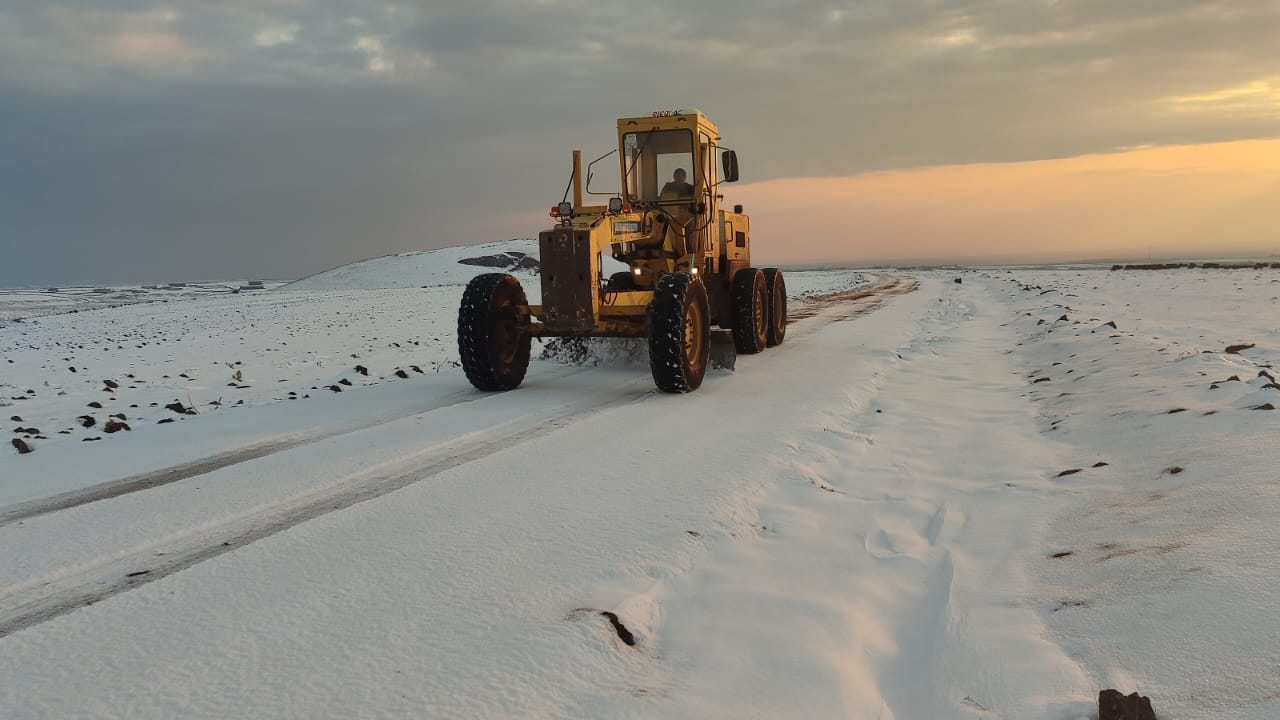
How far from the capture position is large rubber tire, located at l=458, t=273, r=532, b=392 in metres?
8.34

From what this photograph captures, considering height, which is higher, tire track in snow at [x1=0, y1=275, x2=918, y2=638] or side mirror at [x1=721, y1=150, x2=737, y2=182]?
side mirror at [x1=721, y1=150, x2=737, y2=182]

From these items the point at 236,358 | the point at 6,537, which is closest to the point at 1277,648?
the point at 6,537

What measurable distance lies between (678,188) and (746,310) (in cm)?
189

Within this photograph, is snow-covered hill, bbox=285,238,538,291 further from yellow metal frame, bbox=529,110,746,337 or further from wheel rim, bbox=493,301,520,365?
wheel rim, bbox=493,301,520,365

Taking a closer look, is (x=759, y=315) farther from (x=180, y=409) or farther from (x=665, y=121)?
(x=180, y=409)

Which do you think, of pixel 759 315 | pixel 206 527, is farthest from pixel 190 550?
pixel 759 315

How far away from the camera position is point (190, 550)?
12.5ft

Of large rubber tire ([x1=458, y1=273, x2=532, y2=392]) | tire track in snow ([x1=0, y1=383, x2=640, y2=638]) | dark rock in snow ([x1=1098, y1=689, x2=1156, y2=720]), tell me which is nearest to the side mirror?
large rubber tire ([x1=458, y1=273, x2=532, y2=392])

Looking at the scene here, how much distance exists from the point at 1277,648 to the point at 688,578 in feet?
6.32

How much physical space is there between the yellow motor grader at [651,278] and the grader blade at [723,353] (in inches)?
26.9

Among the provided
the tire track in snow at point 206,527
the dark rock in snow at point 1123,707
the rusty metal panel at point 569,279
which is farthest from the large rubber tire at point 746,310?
the dark rock in snow at point 1123,707

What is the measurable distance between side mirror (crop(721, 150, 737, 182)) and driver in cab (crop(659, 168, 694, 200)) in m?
0.50

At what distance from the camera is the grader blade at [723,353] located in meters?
10.2

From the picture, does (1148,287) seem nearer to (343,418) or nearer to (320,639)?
(343,418)
